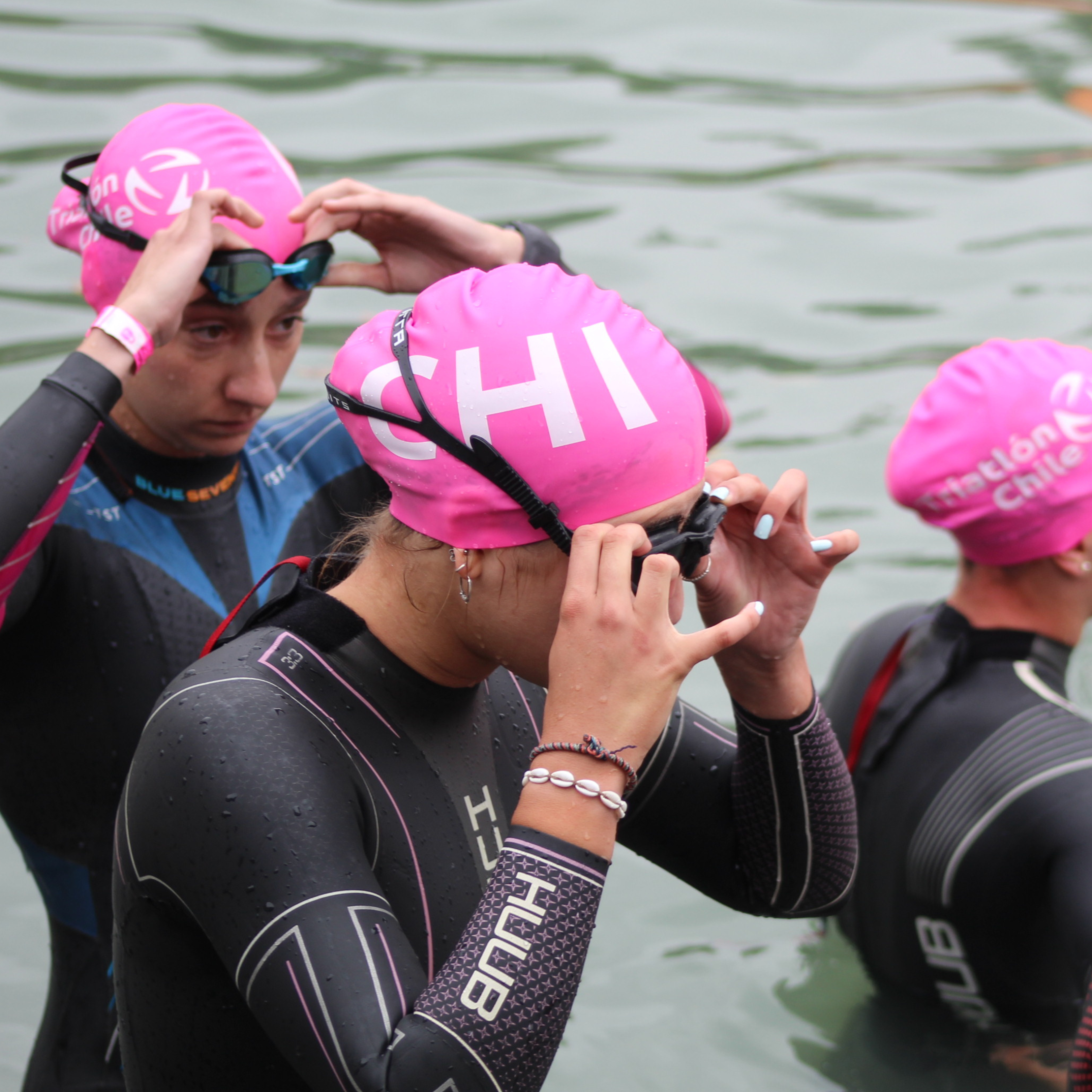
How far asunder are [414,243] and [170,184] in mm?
743

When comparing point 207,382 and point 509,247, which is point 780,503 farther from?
point 509,247

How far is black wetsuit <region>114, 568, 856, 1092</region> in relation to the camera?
181 cm

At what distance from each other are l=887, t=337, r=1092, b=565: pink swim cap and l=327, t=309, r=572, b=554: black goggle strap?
6.30 feet

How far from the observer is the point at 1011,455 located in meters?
3.62

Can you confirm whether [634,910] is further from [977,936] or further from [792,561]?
[792,561]

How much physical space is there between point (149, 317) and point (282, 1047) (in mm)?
1576

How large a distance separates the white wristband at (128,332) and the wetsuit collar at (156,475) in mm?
294

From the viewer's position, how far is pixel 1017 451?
142 inches

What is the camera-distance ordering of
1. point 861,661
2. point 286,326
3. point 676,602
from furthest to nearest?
point 861,661
point 286,326
point 676,602

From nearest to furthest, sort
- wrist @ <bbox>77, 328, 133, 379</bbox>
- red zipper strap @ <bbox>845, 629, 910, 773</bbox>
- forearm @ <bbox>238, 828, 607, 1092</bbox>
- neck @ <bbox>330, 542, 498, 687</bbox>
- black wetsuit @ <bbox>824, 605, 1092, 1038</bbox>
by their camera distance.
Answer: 1. forearm @ <bbox>238, 828, 607, 1092</bbox>
2. neck @ <bbox>330, 542, 498, 687</bbox>
3. wrist @ <bbox>77, 328, 133, 379</bbox>
4. black wetsuit @ <bbox>824, 605, 1092, 1038</bbox>
5. red zipper strap @ <bbox>845, 629, 910, 773</bbox>

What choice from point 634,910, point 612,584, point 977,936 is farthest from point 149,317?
point 634,910

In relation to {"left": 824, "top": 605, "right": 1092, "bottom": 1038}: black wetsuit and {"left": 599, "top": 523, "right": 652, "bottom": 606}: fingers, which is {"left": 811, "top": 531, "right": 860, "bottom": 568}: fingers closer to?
{"left": 599, "top": 523, "right": 652, "bottom": 606}: fingers

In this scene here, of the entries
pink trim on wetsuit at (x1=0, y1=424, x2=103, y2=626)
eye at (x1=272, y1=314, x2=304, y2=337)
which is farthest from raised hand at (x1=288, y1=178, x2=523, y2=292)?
pink trim on wetsuit at (x1=0, y1=424, x2=103, y2=626)

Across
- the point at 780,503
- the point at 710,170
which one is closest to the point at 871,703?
the point at 780,503
